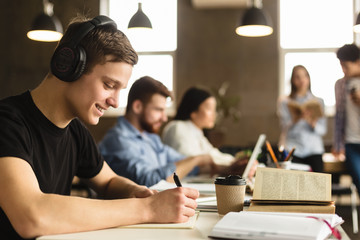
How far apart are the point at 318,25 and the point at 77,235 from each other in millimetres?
5986

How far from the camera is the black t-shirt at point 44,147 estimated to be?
1.10 metres

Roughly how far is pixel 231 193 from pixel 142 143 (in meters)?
1.17

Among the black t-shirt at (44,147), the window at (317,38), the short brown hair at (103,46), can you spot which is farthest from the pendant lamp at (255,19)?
the window at (317,38)

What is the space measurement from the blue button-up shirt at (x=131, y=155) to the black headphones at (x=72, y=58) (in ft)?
2.91

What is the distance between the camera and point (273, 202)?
1.16m

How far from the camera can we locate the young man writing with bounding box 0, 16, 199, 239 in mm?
959

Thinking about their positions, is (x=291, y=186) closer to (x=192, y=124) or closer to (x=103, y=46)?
(x=103, y=46)

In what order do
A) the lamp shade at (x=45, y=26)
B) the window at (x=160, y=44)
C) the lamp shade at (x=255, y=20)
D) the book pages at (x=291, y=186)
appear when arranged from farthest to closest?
the window at (x=160, y=44)
the lamp shade at (x=45, y=26)
the lamp shade at (x=255, y=20)
the book pages at (x=291, y=186)

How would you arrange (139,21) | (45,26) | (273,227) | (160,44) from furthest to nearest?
(160,44) < (45,26) < (139,21) < (273,227)

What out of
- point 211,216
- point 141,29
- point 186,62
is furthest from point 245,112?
point 211,216

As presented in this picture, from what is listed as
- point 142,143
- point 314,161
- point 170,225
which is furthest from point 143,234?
point 314,161

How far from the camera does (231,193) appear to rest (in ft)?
3.93

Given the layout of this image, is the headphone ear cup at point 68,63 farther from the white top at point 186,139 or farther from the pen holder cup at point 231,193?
the white top at point 186,139

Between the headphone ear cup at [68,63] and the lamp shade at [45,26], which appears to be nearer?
the headphone ear cup at [68,63]
